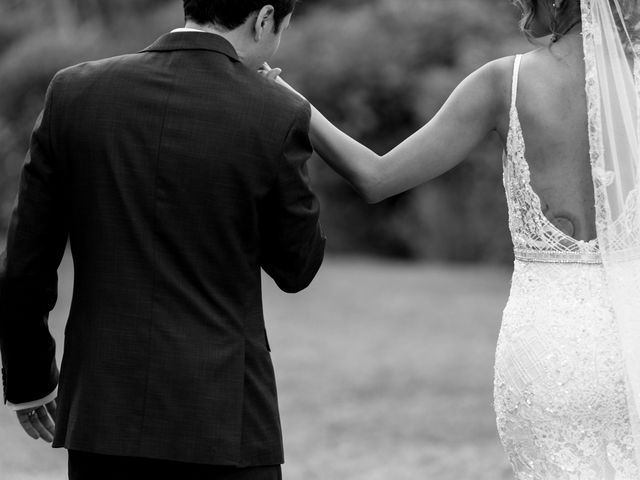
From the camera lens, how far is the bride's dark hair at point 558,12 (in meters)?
3.23

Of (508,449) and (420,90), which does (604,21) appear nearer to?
(508,449)

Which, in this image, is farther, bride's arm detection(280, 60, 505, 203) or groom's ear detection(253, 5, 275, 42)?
bride's arm detection(280, 60, 505, 203)

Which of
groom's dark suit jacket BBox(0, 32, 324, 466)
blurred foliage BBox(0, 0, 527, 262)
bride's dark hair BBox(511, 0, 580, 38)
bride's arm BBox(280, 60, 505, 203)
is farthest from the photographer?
blurred foliage BBox(0, 0, 527, 262)

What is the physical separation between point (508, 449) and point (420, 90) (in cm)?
1530

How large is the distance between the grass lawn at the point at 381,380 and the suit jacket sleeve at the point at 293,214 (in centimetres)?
406

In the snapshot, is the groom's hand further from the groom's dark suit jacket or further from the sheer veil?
the sheer veil

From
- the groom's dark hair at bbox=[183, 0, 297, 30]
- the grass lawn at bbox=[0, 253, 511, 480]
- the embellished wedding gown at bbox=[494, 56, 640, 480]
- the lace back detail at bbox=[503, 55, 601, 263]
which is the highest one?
the groom's dark hair at bbox=[183, 0, 297, 30]

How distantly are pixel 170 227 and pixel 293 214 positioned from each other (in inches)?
11.9

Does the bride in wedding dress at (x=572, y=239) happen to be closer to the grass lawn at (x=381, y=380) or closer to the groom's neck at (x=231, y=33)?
the groom's neck at (x=231, y=33)

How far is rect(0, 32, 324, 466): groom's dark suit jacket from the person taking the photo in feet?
9.04

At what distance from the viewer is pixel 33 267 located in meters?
2.89

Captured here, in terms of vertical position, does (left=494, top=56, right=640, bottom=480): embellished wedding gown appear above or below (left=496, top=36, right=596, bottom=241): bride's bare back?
below

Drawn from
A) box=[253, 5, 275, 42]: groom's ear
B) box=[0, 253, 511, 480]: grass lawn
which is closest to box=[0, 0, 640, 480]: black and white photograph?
box=[253, 5, 275, 42]: groom's ear

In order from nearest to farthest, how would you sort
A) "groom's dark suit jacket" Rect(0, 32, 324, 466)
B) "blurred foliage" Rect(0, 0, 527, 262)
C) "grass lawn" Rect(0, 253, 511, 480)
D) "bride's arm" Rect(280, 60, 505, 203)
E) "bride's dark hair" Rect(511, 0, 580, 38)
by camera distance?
1. "groom's dark suit jacket" Rect(0, 32, 324, 466)
2. "bride's dark hair" Rect(511, 0, 580, 38)
3. "bride's arm" Rect(280, 60, 505, 203)
4. "grass lawn" Rect(0, 253, 511, 480)
5. "blurred foliage" Rect(0, 0, 527, 262)
